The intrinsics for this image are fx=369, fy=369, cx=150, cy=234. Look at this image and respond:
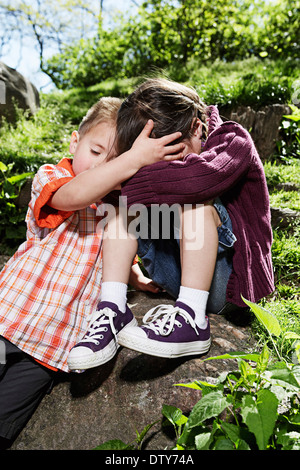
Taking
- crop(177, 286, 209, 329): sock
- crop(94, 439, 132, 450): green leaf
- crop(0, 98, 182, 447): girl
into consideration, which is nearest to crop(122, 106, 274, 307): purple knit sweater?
crop(0, 98, 182, 447): girl

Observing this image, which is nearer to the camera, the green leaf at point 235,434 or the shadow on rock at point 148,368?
the green leaf at point 235,434

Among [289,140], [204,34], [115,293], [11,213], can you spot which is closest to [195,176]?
[115,293]

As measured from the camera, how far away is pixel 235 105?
395cm

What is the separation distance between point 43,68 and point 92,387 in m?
12.9

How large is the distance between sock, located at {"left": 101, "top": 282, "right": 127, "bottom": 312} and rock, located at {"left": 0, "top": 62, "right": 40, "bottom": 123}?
4935 millimetres

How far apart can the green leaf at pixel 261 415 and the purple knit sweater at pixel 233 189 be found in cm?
67

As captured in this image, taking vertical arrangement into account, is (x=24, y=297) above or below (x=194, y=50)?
below

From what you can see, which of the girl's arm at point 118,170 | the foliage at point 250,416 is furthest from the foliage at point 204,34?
the foliage at point 250,416

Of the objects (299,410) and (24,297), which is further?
(24,297)

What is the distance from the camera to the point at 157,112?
5.19ft

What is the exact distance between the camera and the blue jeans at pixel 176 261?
1540 mm

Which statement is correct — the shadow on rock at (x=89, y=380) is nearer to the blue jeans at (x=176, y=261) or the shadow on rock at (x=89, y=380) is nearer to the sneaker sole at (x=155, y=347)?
the sneaker sole at (x=155, y=347)

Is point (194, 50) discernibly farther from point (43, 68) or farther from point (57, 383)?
point (57, 383)
